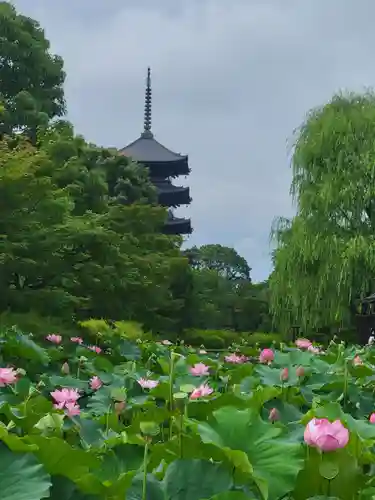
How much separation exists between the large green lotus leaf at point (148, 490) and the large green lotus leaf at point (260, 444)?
0.09 m

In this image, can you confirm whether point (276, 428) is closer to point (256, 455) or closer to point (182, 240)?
point (256, 455)

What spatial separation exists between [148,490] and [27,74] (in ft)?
46.6

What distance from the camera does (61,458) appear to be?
74 cm

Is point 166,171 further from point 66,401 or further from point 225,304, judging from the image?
point 66,401

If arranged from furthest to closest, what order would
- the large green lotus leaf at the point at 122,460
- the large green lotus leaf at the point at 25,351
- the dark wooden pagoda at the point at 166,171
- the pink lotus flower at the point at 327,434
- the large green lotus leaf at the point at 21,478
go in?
1. the dark wooden pagoda at the point at 166,171
2. the large green lotus leaf at the point at 25,351
3. the large green lotus leaf at the point at 122,460
4. the pink lotus flower at the point at 327,434
5. the large green lotus leaf at the point at 21,478

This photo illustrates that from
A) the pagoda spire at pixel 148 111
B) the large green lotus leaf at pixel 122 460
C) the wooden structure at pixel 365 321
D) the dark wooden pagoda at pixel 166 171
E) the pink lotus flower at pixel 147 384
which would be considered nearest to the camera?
the large green lotus leaf at pixel 122 460

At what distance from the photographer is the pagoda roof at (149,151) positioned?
933 inches

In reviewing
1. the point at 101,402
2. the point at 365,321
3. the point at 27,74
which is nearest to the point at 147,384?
the point at 101,402

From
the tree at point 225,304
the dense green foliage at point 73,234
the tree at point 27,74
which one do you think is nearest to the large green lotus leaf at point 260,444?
the dense green foliage at point 73,234

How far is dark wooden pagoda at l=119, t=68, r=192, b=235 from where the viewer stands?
76.0 ft

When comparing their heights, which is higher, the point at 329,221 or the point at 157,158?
the point at 157,158

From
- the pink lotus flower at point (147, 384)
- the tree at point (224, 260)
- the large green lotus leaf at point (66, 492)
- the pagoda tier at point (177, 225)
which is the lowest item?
the large green lotus leaf at point (66, 492)

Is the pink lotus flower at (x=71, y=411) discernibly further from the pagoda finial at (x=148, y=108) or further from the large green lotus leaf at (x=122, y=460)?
the pagoda finial at (x=148, y=108)

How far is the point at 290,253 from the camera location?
11.2 meters
